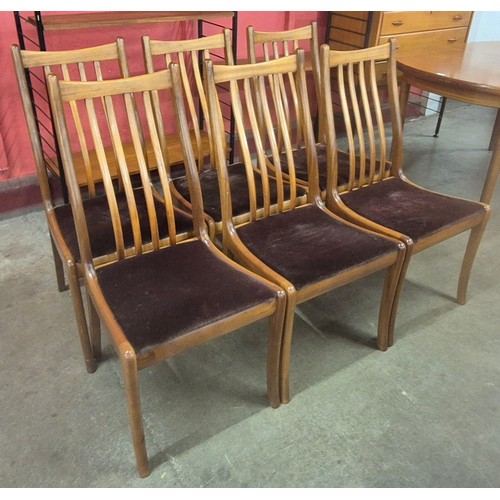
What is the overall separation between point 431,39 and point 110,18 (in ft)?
7.22

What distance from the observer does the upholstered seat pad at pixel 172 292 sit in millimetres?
1268

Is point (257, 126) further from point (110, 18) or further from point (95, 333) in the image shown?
point (110, 18)

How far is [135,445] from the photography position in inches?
52.8

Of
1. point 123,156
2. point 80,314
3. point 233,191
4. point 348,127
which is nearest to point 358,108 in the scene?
point 348,127

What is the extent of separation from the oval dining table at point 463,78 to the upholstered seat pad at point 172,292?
153cm

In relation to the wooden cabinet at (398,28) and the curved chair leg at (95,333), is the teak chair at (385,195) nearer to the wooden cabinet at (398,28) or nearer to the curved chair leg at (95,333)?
the curved chair leg at (95,333)

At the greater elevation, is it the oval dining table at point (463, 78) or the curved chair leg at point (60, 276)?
the oval dining table at point (463, 78)

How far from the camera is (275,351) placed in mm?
1513

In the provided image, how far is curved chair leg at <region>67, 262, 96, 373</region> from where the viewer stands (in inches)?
60.6

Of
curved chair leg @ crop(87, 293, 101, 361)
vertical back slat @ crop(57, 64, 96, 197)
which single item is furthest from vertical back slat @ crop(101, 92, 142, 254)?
curved chair leg @ crop(87, 293, 101, 361)

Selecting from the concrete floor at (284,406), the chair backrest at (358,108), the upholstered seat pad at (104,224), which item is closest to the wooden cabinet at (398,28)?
the chair backrest at (358,108)

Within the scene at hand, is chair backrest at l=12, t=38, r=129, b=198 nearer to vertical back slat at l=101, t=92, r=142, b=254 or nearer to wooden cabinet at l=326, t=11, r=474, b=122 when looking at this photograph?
vertical back slat at l=101, t=92, r=142, b=254

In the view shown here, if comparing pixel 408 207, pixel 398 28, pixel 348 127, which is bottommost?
pixel 408 207

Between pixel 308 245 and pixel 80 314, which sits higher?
pixel 308 245
